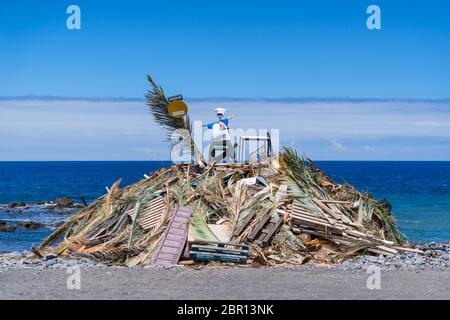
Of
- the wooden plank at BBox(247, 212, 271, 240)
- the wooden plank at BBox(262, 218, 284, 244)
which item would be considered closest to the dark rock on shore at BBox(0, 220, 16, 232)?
the wooden plank at BBox(247, 212, 271, 240)

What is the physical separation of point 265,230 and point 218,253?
1.75 meters

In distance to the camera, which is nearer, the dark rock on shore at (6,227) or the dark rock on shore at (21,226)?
the dark rock on shore at (6,227)

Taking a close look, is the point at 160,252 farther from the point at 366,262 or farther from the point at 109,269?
the point at 366,262

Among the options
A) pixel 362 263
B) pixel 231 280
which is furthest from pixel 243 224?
pixel 231 280

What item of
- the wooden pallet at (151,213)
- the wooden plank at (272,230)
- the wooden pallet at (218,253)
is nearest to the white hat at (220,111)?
the wooden pallet at (151,213)

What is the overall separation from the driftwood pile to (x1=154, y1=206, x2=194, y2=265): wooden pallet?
2 centimetres

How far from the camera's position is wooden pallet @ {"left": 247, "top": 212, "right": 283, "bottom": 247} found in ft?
62.4

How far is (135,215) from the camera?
797 inches

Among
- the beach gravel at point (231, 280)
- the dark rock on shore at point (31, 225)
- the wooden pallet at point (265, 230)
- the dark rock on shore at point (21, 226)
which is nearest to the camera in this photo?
the beach gravel at point (231, 280)

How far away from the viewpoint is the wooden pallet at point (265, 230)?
19.0 m

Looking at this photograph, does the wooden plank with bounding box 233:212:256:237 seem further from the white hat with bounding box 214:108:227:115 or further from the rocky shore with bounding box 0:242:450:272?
the white hat with bounding box 214:108:227:115

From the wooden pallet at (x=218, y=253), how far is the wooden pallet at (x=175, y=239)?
1.43ft

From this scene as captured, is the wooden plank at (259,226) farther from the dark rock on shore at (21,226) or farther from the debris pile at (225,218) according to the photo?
the dark rock on shore at (21,226)

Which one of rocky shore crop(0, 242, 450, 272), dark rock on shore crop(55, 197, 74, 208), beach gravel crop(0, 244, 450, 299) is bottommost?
dark rock on shore crop(55, 197, 74, 208)
